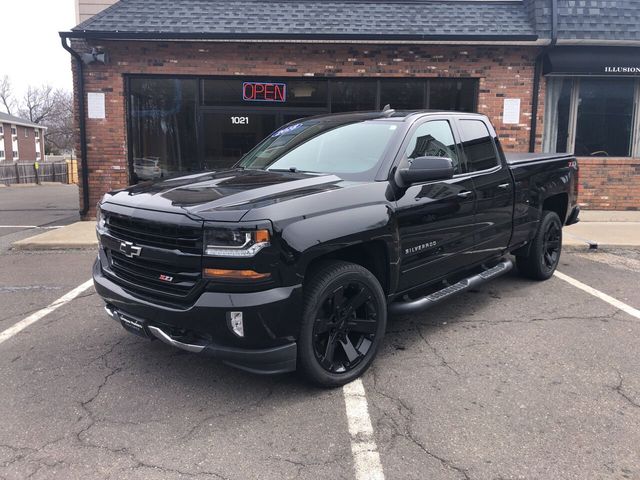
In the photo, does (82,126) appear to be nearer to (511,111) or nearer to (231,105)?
(231,105)

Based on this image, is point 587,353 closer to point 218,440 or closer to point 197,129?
point 218,440

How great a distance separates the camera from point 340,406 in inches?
129

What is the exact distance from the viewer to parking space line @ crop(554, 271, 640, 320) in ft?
16.8

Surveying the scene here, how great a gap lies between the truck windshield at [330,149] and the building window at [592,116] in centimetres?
822

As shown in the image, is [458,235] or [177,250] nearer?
[177,250]

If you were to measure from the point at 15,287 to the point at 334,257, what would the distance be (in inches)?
176

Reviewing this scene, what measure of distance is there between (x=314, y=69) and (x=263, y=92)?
1120mm

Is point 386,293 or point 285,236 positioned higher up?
point 285,236

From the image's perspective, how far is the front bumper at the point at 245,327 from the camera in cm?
297

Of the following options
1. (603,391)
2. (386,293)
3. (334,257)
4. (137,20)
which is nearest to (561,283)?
(603,391)

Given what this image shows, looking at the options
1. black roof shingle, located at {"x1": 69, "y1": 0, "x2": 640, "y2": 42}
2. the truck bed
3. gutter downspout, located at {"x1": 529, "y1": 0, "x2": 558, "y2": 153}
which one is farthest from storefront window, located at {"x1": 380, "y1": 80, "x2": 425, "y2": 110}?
the truck bed

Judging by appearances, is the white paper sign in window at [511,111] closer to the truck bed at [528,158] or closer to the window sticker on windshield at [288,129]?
the truck bed at [528,158]

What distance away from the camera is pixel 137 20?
10.3 metres

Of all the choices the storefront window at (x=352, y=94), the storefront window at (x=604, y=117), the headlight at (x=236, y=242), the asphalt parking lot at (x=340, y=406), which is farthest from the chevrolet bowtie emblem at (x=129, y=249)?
the storefront window at (x=604, y=117)
